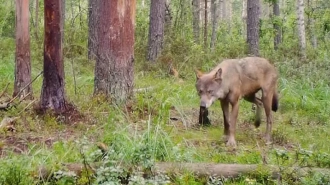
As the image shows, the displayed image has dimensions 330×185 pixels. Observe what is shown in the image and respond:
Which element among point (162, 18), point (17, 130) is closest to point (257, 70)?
point (17, 130)

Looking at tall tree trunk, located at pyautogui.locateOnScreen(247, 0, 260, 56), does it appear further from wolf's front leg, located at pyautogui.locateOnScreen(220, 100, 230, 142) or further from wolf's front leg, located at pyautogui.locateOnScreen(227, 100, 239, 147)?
wolf's front leg, located at pyautogui.locateOnScreen(227, 100, 239, 147)

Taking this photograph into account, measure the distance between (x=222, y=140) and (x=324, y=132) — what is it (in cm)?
213

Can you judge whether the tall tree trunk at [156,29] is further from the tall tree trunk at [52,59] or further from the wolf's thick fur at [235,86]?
the tall tree trunk at [52,59]

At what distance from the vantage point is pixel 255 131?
1022 centimetres

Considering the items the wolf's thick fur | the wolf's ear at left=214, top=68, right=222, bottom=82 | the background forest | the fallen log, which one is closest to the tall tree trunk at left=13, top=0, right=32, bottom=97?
the background forest

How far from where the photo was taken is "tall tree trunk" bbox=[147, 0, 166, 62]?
1812 centimetres

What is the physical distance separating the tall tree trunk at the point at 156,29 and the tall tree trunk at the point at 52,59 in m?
8.54

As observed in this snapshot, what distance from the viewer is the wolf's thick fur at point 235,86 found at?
350 inches

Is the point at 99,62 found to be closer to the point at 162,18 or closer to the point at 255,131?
the point at 255,131

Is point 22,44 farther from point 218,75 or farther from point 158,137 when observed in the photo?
point 158,137

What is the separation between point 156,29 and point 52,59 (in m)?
8.88

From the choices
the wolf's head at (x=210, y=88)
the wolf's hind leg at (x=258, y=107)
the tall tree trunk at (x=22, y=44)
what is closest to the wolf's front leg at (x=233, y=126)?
the wolf's head at (x=210, y=88)

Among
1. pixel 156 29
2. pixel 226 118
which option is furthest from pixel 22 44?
pixel 156 29

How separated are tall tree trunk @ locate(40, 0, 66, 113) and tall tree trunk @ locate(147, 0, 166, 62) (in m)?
8.54
